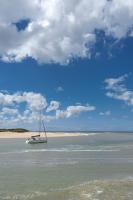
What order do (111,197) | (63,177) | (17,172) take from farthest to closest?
(17,172) → (63,177) → (111,197)

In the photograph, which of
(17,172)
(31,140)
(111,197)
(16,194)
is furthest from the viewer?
(31,140)

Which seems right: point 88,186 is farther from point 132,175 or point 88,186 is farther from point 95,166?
point 95,166

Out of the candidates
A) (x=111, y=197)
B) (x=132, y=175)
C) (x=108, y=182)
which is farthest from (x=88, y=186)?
(x=132, y=175)

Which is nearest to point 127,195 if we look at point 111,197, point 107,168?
point 111,197

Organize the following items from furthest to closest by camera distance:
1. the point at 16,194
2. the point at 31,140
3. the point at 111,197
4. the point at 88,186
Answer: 1. the point at 31,140
2. the point at 88,186
3. the point at 16,194
4. the point at 111,197

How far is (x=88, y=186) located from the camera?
86.2 ft

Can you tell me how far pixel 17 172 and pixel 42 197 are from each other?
42.4 ft

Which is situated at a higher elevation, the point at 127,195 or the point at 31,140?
the point at 31,140

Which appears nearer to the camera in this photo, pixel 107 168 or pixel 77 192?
pixel 77 192

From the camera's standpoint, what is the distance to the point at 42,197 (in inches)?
898

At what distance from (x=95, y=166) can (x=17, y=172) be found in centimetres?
864

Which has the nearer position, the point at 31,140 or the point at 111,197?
the point at 111,197

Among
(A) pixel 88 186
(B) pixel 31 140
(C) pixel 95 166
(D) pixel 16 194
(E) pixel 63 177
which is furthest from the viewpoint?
(B) pixel 31 140

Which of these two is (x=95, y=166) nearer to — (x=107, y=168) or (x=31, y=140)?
(x=107, y=168)
